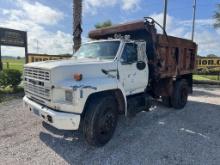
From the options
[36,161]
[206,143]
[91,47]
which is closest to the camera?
[36,161]

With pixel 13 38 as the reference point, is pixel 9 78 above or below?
below

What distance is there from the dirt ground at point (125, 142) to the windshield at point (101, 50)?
1972 mm

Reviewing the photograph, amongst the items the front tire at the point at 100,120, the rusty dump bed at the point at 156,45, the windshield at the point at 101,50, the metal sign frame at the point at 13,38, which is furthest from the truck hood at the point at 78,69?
the metal sign frame at the point at 13,38

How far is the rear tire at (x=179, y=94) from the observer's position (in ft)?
26.2

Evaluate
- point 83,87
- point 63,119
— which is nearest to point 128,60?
point 83,87

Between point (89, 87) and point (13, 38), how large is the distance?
10.5 m

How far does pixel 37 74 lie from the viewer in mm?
4629

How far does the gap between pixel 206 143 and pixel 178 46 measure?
12.7 ft

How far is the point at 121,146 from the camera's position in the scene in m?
4.79

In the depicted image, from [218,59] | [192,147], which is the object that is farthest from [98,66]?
[218,59]

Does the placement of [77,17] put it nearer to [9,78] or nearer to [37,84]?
[9,78]

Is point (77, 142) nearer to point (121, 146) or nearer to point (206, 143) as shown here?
point (121, 146)

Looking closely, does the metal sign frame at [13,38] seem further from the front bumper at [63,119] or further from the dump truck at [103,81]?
the front bumper at [63,119]

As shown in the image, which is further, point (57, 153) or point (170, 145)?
point (170, 145)
